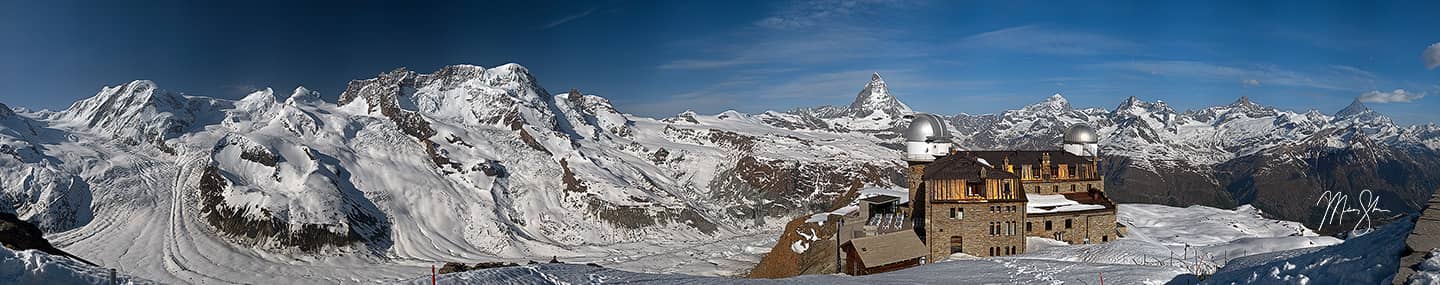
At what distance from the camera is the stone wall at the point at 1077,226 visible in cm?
5809

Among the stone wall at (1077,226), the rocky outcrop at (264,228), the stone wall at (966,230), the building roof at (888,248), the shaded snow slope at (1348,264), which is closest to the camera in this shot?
the shaded snow slope at (1348,264)

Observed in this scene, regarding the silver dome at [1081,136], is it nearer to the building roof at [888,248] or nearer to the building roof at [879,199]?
the building roof at [879,199]

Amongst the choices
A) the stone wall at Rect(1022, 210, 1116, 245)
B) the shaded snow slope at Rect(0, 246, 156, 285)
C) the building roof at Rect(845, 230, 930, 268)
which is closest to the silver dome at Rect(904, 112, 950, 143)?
the stone wall at Rect(1022, 210, 1116, 245)

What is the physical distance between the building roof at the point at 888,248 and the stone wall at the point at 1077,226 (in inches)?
420

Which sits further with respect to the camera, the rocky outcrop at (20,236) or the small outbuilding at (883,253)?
the small outbuilding at (883,253)

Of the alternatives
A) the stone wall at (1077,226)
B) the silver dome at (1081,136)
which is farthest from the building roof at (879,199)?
the silver dome at (1081,136)

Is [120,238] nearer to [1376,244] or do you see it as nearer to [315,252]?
[315,252]

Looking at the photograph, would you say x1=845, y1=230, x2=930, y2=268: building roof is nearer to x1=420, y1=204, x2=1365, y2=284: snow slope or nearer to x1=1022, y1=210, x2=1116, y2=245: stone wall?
x1=420, y1=204, x2=1365, y2=284: snow slope

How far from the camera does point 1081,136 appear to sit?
263 ft

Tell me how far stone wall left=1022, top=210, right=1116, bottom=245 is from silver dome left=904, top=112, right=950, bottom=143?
44.3 feet

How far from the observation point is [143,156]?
196 metres

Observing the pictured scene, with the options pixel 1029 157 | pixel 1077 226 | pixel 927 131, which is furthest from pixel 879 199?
pixel 1077 226

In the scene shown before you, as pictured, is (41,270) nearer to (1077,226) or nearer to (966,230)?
(966,230)

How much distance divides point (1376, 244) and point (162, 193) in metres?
220
